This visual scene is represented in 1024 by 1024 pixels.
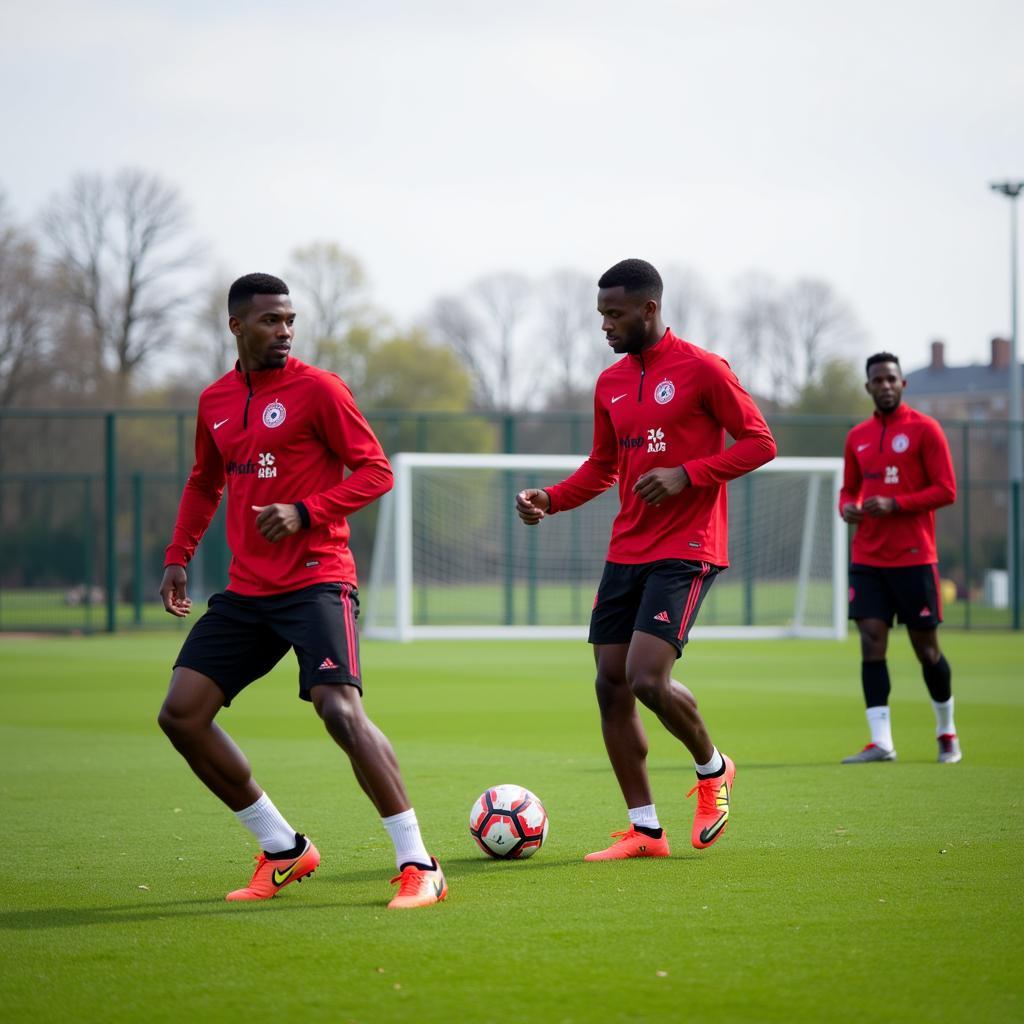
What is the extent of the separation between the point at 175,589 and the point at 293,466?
83 centimetres

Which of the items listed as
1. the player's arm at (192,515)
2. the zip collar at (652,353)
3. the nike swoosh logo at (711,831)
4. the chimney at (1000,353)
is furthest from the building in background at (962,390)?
the player's arm at (192,515)

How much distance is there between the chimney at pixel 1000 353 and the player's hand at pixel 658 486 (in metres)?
73.5

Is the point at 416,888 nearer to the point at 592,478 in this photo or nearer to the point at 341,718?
the point at 341,718

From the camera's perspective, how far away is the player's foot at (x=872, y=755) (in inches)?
384

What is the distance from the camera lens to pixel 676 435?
6.58m

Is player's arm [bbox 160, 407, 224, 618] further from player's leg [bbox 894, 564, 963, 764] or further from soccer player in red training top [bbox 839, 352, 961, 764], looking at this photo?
player's leg [bbox 894, 564, 963, 764]

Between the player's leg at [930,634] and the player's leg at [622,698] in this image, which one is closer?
the player's leg at [622,698]

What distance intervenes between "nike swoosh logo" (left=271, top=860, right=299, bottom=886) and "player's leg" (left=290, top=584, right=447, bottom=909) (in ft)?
1.55

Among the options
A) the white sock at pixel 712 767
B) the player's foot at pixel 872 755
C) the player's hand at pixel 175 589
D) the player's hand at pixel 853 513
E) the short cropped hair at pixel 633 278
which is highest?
the short cropped hair at pixel 633 278

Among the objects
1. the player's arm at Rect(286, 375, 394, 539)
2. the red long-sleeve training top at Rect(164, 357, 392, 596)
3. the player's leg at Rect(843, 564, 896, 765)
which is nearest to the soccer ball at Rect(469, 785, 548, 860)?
the red long-sleeve training top at Rect(164, 357, 392, 596)

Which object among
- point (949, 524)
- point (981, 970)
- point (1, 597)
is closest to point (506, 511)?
point (1, 597)

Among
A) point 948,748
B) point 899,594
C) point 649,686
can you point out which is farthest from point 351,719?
point 948,748

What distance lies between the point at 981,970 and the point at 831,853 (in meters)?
2.02

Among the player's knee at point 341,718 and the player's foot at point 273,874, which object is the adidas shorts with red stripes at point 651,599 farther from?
the player's foot at point 273,874
